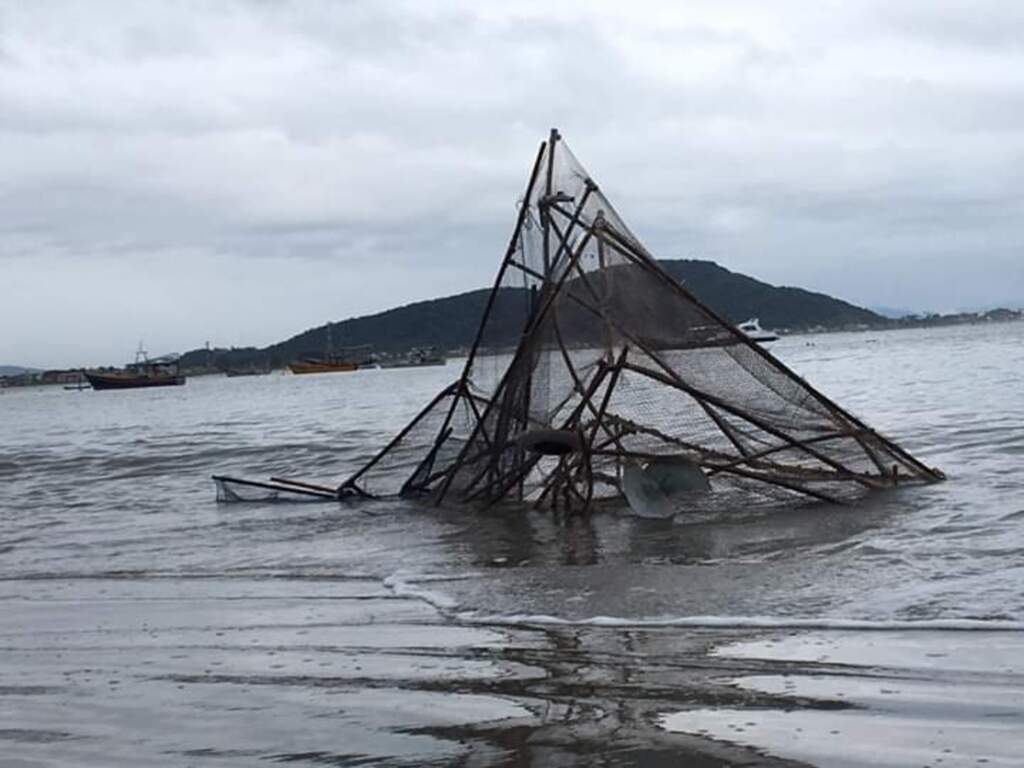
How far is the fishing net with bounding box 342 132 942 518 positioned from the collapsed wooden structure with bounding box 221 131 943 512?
0.01 meters

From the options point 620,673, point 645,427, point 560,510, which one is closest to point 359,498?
point 560,510

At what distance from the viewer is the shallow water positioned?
498 centimetres

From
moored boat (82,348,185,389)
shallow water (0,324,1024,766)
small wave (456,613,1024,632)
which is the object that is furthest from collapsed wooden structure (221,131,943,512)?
moored boat (82,348,185,389)

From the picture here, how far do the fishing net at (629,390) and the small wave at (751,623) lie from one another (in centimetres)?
412

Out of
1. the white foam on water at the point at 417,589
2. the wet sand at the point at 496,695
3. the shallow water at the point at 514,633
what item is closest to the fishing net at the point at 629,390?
the shallow water at the point at 514,633

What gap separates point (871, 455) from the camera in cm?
1215

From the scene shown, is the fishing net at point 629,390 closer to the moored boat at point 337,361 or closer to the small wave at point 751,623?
the small wave at point 751,623

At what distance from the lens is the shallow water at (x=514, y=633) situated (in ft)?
16.3

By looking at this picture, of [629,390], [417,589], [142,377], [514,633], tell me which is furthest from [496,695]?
[142,377]

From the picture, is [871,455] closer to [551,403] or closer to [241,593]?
[551,403]

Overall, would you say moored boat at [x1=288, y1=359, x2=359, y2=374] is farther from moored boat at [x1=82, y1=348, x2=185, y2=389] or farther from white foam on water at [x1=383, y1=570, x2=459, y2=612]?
white foam on water at [x1=383, y1=570, x2=459, y2=612]

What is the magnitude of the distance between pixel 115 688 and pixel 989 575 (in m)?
4.91

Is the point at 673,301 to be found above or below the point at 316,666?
above

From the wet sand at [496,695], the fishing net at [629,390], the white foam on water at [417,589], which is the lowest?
the white foam on water at [417,589]
